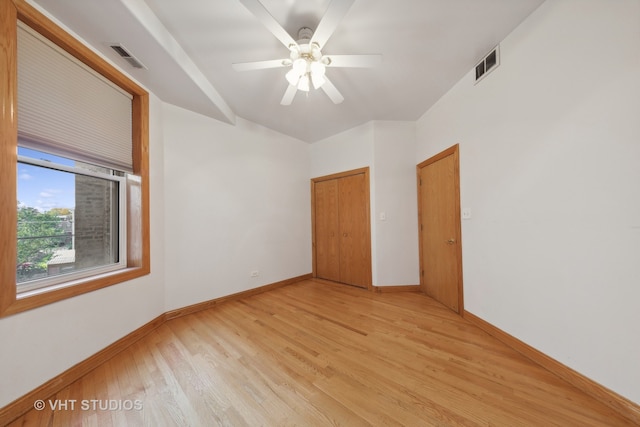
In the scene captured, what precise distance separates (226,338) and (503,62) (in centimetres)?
356

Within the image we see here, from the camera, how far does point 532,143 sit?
65.1 inches

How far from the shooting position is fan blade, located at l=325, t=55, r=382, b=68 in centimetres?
162

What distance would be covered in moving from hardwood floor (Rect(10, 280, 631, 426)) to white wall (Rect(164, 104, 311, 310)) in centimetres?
65

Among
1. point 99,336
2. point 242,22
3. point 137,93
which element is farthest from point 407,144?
point 99,336

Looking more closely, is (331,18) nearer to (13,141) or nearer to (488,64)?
(488,64)

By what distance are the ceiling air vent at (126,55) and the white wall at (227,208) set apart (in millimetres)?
631

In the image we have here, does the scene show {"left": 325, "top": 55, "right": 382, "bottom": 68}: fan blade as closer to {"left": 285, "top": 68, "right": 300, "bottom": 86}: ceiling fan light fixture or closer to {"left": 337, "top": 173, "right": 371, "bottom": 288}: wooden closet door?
{"left": 285, "top": 68, "right": 300, "bottom": 86}: ceiling fan light fixture

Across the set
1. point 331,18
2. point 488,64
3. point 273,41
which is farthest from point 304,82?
point 488,64

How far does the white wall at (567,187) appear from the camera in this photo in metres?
1.18

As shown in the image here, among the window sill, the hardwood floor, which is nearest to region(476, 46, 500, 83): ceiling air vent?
the hardwood floor

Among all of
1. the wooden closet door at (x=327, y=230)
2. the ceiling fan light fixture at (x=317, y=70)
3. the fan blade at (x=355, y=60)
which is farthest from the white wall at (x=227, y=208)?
the fan blade at (x=355, y=60)

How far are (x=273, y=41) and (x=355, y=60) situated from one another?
741 millimetres

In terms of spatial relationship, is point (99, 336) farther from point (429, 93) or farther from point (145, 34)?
point (429, 93)

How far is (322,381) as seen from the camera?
4.73ft
